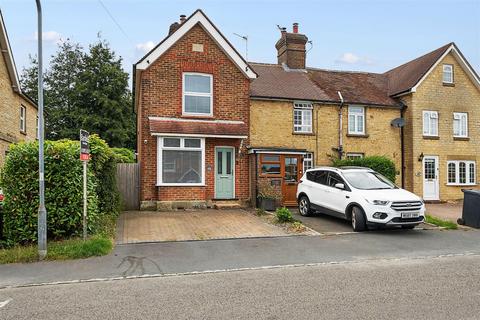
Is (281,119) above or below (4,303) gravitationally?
above

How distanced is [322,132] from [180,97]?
720 cm

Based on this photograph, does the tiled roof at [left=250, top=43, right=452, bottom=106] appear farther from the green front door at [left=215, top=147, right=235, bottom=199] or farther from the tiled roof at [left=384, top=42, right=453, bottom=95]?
the green front door at [left=215, top=147, right=235, bottom=199]

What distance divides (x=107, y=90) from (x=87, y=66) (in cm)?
398

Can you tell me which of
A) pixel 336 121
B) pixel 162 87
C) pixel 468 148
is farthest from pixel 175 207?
pixel 468 148

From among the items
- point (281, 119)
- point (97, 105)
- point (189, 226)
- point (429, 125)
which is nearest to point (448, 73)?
point (429, 125)

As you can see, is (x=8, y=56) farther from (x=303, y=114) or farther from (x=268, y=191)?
(x=303, y=114)

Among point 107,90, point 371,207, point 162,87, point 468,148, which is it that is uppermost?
point 107,90

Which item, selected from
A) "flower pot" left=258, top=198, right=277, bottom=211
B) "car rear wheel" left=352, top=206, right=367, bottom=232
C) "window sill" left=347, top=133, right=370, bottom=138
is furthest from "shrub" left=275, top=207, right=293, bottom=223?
"window sill" left=347, top=133, right=370, bottom=138

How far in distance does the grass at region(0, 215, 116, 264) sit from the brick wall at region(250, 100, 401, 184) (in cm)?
1047

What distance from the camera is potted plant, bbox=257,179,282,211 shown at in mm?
16453

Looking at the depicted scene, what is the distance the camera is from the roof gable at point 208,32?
16875mm

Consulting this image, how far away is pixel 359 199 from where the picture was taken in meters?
12.1

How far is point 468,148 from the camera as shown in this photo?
22375mm

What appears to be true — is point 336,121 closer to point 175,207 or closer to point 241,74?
point 241,74
